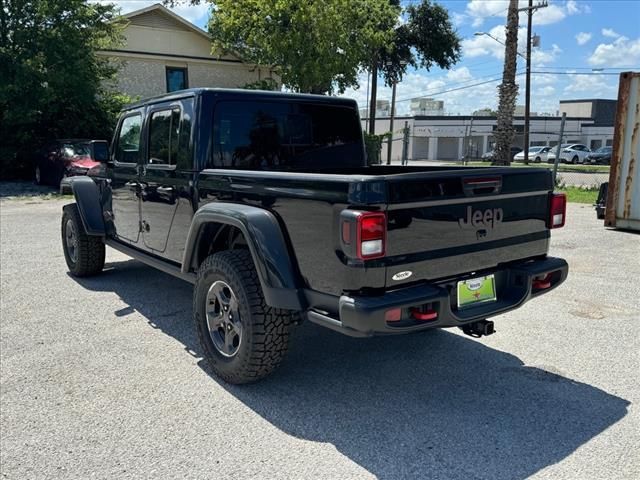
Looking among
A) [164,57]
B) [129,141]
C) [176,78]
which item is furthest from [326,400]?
[176,78]

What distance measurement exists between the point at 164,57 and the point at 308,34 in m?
7.45

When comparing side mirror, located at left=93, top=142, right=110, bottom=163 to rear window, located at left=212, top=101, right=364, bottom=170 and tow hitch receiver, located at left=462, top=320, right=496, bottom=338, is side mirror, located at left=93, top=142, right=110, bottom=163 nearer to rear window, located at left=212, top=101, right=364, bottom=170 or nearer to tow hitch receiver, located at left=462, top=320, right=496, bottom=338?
rear window, located at left=212, top=101, right=364, bottom=170

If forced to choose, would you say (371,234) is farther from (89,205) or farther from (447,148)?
(447,148)

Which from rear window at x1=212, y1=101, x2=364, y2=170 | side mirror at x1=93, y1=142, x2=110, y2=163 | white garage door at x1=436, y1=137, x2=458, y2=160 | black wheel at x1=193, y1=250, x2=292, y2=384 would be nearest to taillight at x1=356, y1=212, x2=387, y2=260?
→ black wheel at x1=193, y1=250, x2=292, y2=384

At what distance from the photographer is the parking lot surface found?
2949mm

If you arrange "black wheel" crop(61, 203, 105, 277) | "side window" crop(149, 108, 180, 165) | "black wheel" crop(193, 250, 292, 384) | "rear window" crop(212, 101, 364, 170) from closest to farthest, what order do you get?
1. "black wheel" crop(193, 250, 292, 384)
2. "rear window" crop(212, 101, 364, 170)
3. "side window" crop(149, 108, 180, 165)
4. "black wheel" crop(61, 203, 105, 277)

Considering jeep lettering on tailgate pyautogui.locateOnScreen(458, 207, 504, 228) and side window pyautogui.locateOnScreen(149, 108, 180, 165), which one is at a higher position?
side window pyautogui.locateOnScreen(149, 108, 180, 165)

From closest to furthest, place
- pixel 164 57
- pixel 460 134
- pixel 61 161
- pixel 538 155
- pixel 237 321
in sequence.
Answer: pixel 237 321 → pixel 61 161 → pixel 164 57 → pixel 538 155 → pixel 460 134

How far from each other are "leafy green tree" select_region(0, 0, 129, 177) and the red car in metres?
1.48

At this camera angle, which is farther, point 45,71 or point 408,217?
point 45,71

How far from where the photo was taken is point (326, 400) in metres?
3.66

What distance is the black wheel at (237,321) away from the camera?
357 cm

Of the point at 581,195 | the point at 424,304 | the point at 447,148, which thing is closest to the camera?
the point at 424,304

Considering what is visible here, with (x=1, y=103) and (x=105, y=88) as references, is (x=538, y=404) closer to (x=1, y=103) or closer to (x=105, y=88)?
(x=1, y=103)
